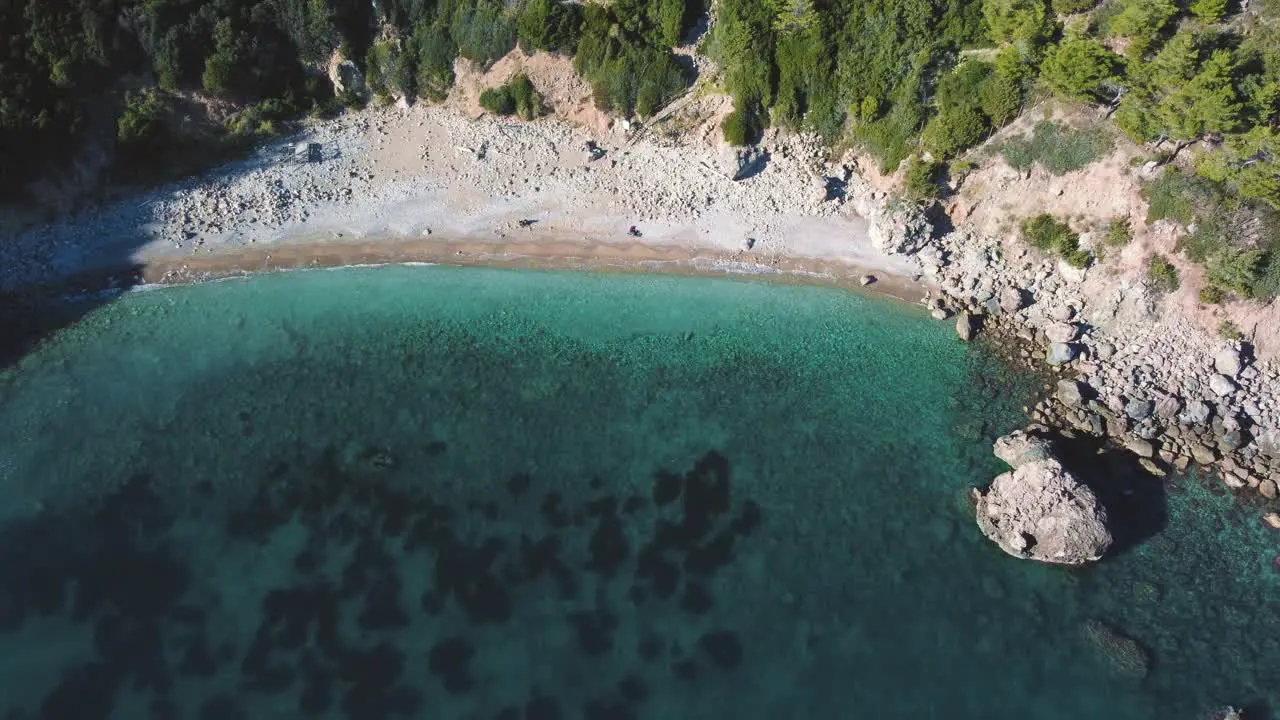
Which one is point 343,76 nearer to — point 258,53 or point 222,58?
point 258,53

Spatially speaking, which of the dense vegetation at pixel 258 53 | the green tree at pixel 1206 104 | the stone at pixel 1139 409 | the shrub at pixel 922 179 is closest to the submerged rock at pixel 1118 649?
the stone at pixel 1139 409

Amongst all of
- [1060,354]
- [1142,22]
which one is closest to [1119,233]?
[1060,354]

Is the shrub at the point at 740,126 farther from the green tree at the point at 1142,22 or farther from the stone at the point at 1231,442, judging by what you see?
the stone at the point at 1231,442

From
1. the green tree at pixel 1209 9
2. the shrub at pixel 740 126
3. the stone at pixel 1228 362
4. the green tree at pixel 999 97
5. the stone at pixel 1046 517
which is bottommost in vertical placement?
the stone at pixel 1046 517

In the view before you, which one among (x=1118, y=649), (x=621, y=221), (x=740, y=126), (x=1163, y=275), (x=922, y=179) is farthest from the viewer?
(x=740, y=126)

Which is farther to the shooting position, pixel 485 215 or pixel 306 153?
pixel 306 153

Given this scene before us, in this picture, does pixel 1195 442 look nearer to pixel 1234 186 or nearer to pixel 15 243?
pixel 1234 186
